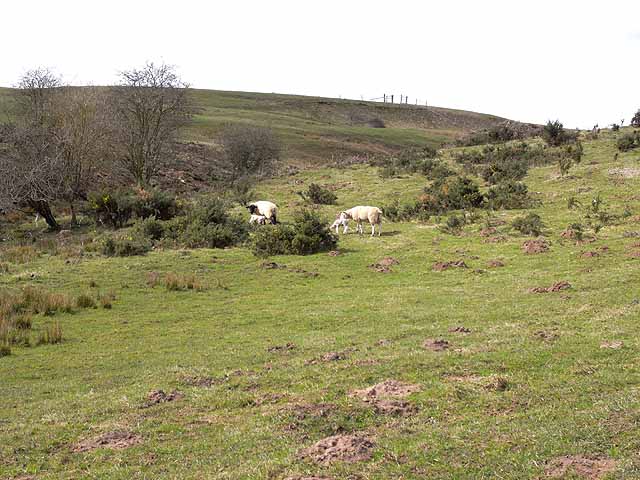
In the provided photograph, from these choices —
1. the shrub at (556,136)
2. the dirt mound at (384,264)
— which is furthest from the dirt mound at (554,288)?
the shrub at (556,136)

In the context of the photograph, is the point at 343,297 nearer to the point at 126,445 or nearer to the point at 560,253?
the point at 560,253

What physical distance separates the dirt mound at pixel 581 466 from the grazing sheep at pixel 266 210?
86.7ft

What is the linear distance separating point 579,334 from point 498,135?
5023cm

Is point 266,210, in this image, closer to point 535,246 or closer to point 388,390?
point 535,246

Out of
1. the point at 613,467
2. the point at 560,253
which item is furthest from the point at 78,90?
the point at 613,467

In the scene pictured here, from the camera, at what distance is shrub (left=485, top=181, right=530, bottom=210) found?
32312 mm

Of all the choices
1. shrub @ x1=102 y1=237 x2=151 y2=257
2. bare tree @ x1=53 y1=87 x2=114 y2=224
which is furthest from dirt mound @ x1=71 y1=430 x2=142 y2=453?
bare tree @ x1=53 y1=87 x2=114 y2=224

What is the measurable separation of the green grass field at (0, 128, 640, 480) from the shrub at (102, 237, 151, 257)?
1747 millimetres

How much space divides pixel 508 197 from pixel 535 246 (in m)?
11.1

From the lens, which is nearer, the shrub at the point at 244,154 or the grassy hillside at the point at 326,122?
the shrub at the point at 244,154

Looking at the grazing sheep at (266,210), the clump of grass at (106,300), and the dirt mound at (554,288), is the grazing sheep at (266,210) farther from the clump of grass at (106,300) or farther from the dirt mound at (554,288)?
the dirt mound at (554,288)

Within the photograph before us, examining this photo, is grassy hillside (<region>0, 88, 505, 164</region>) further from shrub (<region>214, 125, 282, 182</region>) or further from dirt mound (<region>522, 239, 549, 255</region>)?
dirt mound (<region>522, 239, 549, 255</region>)

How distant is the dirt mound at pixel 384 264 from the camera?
2163cm

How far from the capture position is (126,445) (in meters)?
7.98
